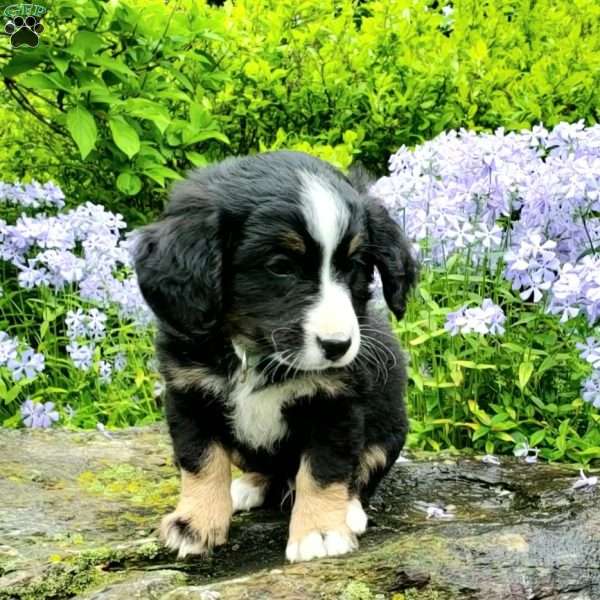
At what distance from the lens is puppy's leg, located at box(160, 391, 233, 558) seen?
3170 mm

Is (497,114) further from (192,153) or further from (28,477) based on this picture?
(28,477)

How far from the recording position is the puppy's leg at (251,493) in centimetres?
364

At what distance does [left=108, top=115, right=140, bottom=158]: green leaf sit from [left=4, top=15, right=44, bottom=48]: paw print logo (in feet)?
2.10

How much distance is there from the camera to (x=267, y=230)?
295 cm

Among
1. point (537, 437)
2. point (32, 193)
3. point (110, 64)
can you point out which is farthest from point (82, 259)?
point (537, 437)

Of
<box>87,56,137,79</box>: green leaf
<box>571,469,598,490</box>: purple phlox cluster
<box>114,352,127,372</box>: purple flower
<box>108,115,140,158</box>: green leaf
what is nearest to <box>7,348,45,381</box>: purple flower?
<box>114,352,127,372</box>: purple flower

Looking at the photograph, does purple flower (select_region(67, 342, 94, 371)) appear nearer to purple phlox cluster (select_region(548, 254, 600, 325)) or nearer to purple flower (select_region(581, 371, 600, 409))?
purple phlox cluster (select_region(548, 254, 600, 325))

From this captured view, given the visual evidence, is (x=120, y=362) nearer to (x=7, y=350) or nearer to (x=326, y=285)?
(x=7, y=350)

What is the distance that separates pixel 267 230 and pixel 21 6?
3276 millimetres

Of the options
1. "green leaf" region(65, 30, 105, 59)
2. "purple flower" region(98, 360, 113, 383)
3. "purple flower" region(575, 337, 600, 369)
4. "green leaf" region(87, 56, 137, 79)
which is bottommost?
"purple flower" region(98, 360, 113, 383)

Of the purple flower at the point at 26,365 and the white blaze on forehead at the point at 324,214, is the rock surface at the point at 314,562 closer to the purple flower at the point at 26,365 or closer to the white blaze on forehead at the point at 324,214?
the white blaze on forehead at the point at 324,214

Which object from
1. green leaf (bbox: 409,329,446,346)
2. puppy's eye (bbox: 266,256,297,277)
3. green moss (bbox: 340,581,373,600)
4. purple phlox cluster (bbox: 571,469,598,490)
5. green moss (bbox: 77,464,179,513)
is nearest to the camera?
green moss (bbox: 340,581,373,600)

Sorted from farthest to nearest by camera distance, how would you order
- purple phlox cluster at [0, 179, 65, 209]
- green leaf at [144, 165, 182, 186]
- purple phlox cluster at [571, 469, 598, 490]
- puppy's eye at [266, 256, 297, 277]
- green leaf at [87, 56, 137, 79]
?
1. purple phlox cluster at [0, 179, 65, 209]
2. green leaf at [144, 165, 182, 186]
3. green leaf at [87, 56, 137, 79]
4. purple phlox cluster at [571, 469, 598, 490]
5. puppy's eye at [266, 256, 297, 277]

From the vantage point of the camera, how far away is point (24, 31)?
5.65m
